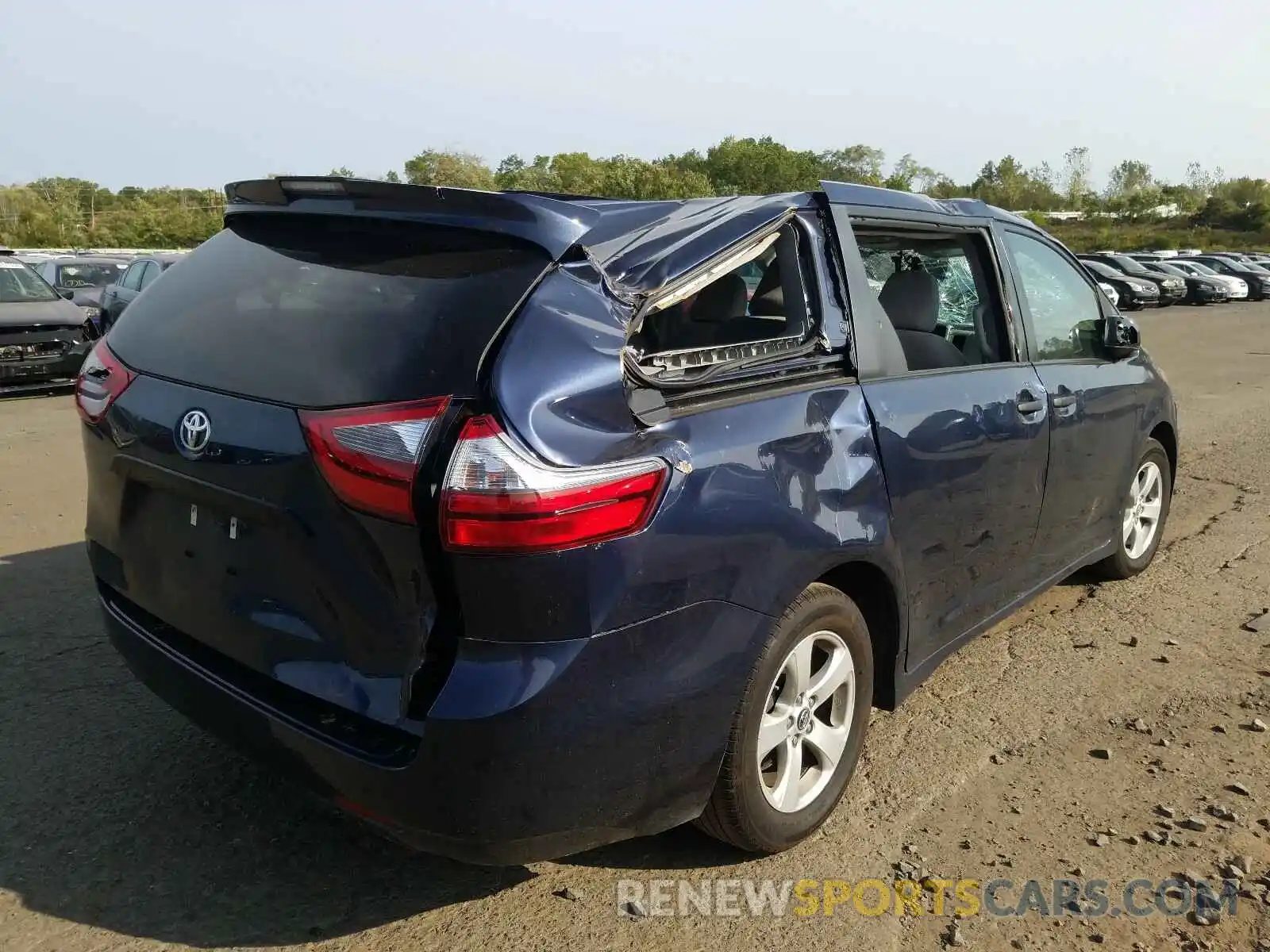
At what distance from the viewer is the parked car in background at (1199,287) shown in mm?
33438

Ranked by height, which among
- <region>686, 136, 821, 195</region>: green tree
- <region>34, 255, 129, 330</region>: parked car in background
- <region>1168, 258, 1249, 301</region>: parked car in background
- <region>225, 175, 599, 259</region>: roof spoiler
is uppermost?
<region>686, 136, 821, 195</region>: green tree

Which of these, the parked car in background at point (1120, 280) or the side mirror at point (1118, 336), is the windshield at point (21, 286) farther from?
the parked car in background at point (1120, 280)

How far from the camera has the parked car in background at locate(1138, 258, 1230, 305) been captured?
1316 inches

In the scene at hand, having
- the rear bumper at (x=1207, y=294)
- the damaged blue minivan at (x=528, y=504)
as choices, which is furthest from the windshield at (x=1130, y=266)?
the damaged blue minivan at (x=528, y=504)

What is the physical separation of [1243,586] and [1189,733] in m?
1.89

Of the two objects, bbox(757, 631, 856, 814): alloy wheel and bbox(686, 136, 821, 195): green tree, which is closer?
bbox(757, 631, 856, 814): alloy wheel

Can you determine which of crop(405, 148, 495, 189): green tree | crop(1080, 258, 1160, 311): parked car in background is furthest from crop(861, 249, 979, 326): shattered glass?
crop(405, 148, 495, 189): green tree

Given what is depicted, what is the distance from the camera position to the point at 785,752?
279cm

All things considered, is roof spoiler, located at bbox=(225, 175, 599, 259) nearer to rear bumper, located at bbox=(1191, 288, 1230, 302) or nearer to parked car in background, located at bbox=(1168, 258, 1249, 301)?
rear bumper, located at bbox=(1191, 288, 1230, 302)

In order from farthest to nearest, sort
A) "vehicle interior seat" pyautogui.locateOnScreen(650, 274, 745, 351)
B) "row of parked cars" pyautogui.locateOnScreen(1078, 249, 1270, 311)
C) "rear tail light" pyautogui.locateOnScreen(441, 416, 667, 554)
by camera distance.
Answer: "row of parked cars" pyautogui.locateOnScreen(1078, 249, 1270, 311)
"vehicle interior seat" pyautogui.locateOnScreen(650, 274, 745, 351)
"rear tail light" pyautogui.locateOnScreen(441, 416, 667, 554)

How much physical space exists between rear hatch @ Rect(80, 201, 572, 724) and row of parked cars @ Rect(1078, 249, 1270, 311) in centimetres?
2867

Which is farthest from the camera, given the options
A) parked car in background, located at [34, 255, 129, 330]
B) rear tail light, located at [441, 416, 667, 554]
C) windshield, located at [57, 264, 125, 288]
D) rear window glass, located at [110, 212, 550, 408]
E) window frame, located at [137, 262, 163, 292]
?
windshield, located at [57, 264, 125, 288]

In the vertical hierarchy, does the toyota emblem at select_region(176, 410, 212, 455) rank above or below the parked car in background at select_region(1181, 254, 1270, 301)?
below

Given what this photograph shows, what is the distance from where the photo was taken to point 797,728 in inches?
110
